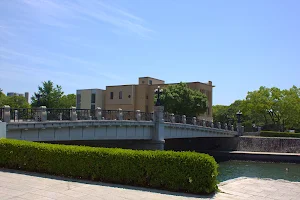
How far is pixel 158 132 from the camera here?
28.8 metres

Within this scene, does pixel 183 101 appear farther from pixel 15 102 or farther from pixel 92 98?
pixel 15 102

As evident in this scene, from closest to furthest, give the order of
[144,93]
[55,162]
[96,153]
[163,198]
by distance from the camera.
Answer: [163,198]
[96,153]
[55,162]
[144,93]

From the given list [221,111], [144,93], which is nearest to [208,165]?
[144,93]

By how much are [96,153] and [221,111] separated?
77.8 metres

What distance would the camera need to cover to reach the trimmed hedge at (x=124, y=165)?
9.27 m

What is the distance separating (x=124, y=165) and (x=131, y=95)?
56.0 meters

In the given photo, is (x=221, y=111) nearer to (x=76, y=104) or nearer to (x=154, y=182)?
(x=76, y=104)

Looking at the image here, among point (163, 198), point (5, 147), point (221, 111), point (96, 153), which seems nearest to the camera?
point (163, 198)

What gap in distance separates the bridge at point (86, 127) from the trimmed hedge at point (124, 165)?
4572 millimetres

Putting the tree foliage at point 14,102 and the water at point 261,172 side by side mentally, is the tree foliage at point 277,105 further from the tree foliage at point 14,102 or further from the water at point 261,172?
the tree foliage at point 14,102

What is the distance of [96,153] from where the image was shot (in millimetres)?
10844

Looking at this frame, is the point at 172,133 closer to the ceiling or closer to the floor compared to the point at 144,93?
closer to the floor

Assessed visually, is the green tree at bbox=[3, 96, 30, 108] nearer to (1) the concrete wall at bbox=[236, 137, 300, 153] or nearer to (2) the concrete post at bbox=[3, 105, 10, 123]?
(1) the concrete wall at bbox=[236, 137, 300, 153]

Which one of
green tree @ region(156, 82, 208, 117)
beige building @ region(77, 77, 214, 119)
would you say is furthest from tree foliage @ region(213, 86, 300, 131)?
green tree @ region(156, 82, 208, 117)
